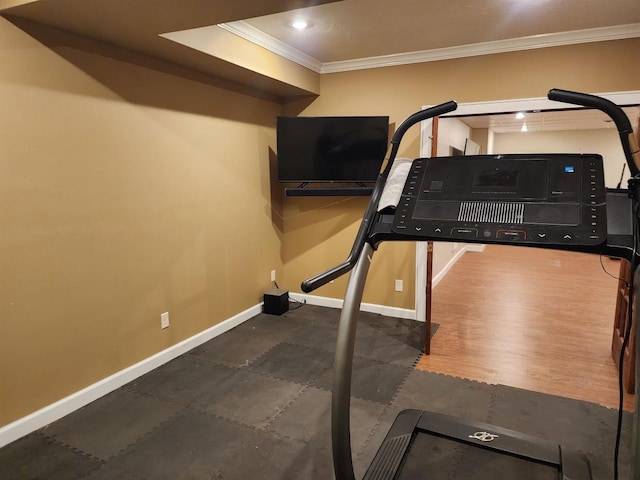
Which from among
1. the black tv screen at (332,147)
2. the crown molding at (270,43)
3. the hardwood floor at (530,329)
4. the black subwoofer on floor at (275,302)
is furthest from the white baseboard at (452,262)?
the crown molding at (270,43)

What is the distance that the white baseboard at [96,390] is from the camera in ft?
7.18

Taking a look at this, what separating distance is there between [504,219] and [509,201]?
87 millimetres

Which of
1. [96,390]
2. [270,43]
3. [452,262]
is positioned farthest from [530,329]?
[96,390]

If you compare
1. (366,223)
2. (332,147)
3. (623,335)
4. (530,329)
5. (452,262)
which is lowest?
(530,329)

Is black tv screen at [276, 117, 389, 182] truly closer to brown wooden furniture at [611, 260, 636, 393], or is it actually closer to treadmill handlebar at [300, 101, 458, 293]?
treadmill handlebar at [300, 101, 458, 293]

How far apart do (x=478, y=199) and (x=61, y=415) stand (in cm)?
258

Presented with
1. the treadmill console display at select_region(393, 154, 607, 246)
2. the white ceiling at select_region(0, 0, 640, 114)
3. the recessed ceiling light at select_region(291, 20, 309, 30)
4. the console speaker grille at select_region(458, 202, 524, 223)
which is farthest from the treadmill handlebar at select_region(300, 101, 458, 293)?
the recessed ceiling light at select_region(291, 20, 309, 30)

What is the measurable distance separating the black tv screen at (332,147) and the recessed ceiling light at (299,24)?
2.86 ft

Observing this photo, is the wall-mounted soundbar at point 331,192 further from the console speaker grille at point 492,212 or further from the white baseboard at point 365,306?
the console speaker grille at point 492,212

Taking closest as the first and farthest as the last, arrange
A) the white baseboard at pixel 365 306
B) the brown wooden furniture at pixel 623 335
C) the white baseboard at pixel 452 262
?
the brown wooden furniture at pixel 623 335, the white baseboard at pixel 365 306, the white baseboard at pixel 452 262

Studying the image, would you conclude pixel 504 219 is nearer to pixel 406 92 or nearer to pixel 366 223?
pixel 366 223

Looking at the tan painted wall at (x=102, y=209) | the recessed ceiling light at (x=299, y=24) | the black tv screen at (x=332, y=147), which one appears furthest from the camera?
the black tv screen at (x=332, y=147)

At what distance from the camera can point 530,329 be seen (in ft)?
12.1

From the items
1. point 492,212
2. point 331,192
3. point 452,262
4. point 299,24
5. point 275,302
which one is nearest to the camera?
point 492,212
